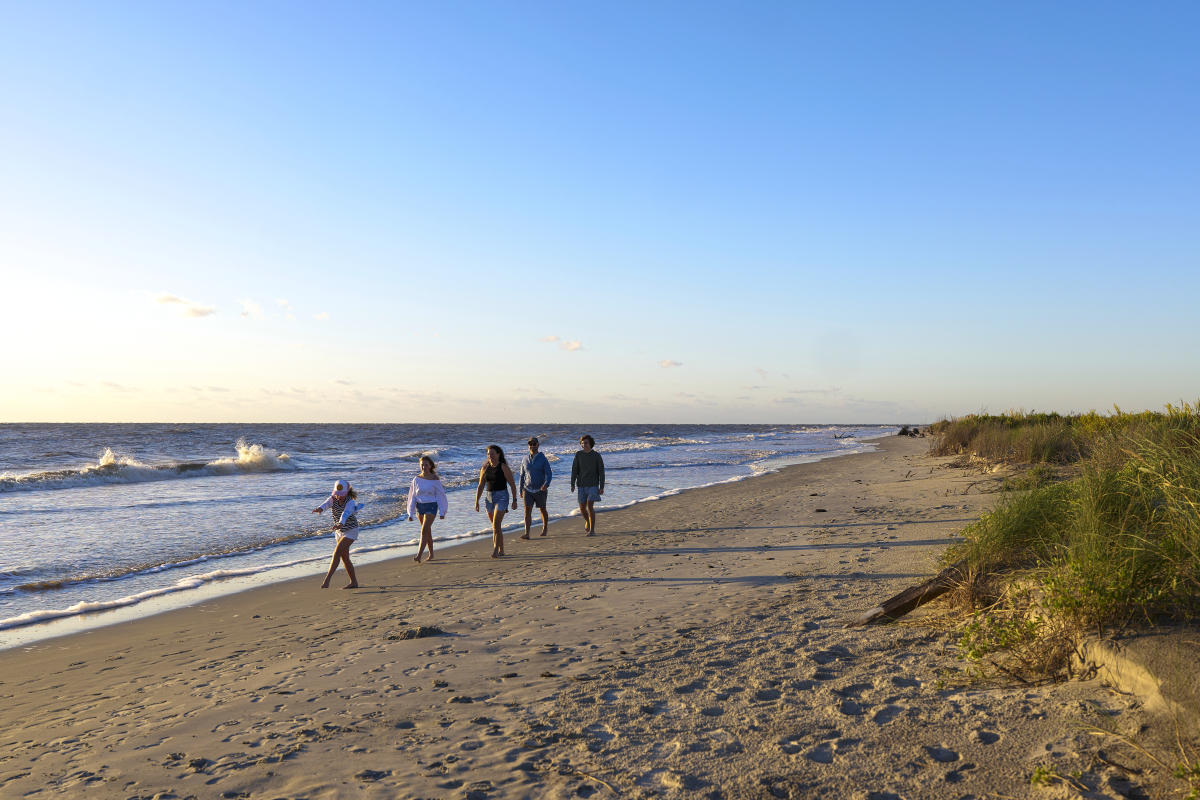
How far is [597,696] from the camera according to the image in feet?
15.8

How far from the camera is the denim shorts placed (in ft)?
39.0

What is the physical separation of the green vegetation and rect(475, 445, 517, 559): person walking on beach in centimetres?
745

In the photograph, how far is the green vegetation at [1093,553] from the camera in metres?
4.07

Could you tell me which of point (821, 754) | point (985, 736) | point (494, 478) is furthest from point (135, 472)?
point (985, 736)

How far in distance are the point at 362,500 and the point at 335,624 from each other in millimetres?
13458

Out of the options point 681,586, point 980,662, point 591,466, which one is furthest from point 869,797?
point 591,466

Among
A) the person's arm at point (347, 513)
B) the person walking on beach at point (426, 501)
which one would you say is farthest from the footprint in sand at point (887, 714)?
the person walking on beach at point (426, 501)

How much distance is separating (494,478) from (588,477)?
79.7 inches

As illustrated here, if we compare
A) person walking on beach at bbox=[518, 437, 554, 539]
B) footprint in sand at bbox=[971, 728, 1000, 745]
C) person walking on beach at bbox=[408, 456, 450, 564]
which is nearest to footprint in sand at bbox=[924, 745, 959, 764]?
footprint in sand at bbox=[971, 728, 1000, 745]

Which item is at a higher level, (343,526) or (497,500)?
(497,500)

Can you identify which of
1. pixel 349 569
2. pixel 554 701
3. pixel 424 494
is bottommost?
pixel 349 569

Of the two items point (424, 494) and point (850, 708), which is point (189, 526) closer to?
point (424, 494)

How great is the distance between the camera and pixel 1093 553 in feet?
14.0

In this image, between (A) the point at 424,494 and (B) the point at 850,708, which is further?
(A) the point at 424,494
